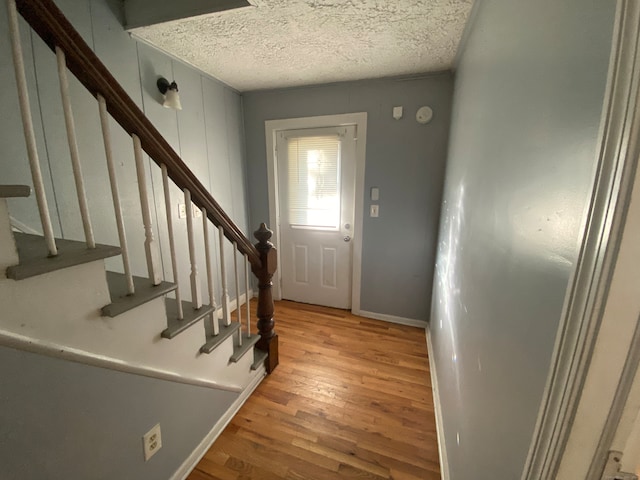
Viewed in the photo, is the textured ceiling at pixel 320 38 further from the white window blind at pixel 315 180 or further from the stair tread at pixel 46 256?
the stair tread at pixel 46 256

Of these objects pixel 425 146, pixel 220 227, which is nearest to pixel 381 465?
pixel 220 227

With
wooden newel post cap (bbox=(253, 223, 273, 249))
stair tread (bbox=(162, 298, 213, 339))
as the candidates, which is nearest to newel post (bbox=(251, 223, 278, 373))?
wooden newel post cap (bbox=(253, 223, 273, 249))

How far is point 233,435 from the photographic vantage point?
1.46 m

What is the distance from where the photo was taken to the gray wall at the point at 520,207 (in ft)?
1.47

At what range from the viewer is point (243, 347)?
1.63 meters

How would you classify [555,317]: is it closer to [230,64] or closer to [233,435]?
[233,435]

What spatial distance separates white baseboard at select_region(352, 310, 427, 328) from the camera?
8.45ft

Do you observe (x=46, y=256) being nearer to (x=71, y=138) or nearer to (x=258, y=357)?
(x=71, y=138)

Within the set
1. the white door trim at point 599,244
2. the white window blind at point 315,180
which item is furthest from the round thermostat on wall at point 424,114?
the white door trim at point 599,244

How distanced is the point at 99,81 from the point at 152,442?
139 cm

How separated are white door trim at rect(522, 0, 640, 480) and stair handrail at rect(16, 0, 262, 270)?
3.68 ft

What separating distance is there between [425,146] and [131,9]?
227 centimetres

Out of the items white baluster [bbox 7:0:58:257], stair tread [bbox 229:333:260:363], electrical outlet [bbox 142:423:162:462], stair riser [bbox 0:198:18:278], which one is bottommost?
electrical outlet [bbox 142:423:162:462]

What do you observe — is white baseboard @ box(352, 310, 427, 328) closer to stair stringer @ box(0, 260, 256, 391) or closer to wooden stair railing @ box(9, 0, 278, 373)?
wooden stair railing @ box(9, 0, 278, 373)
